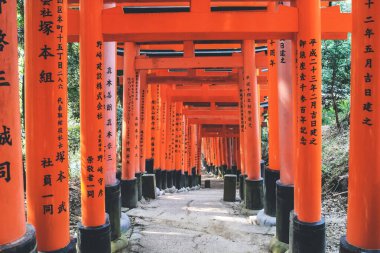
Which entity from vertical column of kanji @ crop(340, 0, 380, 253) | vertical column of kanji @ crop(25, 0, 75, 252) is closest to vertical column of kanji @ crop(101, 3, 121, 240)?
vertical column of kanji @ crop(25, 0, 75, 252)

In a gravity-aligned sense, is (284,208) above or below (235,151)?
above

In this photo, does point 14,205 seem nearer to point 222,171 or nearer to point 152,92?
point 152,92

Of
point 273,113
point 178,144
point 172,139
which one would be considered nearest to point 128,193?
point 273,113

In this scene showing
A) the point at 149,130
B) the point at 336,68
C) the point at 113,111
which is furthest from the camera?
the point at 149,130

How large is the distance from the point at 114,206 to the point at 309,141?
10.1 ft

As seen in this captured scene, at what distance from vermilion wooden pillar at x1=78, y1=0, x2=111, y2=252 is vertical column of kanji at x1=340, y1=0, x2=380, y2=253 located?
2706 millimetres

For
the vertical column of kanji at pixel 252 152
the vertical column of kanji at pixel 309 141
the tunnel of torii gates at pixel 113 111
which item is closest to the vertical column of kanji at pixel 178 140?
the vertical column of kanji at pixel 252 152

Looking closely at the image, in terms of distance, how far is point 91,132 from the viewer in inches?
167

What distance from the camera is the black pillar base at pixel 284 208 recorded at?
495 cm

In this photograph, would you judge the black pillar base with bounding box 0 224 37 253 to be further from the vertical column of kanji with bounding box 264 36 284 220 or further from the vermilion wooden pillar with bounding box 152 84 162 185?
the vermilion wooden pillar with bounding box 152 84 162 185

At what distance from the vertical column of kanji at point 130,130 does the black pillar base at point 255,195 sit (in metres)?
2.46

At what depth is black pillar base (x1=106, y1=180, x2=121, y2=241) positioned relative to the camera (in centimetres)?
541

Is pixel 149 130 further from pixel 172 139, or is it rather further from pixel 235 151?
pixel 235 151

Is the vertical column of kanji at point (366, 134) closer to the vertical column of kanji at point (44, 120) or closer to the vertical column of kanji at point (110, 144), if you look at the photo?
the vertical column of kanji at point (44, 120)
